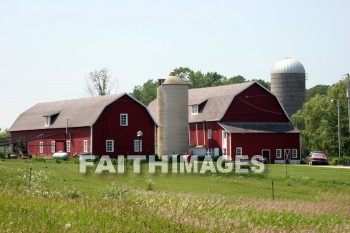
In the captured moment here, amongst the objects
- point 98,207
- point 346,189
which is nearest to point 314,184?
point 346,189

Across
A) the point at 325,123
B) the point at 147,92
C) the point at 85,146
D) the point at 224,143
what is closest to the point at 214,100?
the point at 224,143

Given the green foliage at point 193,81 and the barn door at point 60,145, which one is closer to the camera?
the barn door at point 60,145

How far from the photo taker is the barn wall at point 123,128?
68188 millimetres

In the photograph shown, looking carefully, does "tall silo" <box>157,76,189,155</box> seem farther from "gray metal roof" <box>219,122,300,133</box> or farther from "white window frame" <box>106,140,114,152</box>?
"gray metal roof" <box>219,122,300,133</box>

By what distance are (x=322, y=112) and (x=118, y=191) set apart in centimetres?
7140

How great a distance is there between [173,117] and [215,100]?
10.4 metres

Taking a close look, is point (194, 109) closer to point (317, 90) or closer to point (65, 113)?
point (65, 113)

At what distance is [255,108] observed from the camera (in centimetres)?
7656

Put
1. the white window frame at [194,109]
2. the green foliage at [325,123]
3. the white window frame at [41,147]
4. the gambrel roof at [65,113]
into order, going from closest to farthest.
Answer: the gambrel roof at [65,113], the white window frame at [41,147], the white window frame at [194,109], the green foliage at [325,123]

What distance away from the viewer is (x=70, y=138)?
7131 centimetres

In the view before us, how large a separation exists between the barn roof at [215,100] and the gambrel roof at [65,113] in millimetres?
11922

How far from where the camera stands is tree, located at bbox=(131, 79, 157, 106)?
150300mm

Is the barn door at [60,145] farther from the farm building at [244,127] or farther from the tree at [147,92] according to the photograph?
the tree at [147,92]

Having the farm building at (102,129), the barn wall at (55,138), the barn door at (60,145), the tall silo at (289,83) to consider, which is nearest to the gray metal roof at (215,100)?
the farm building at (102,129)
